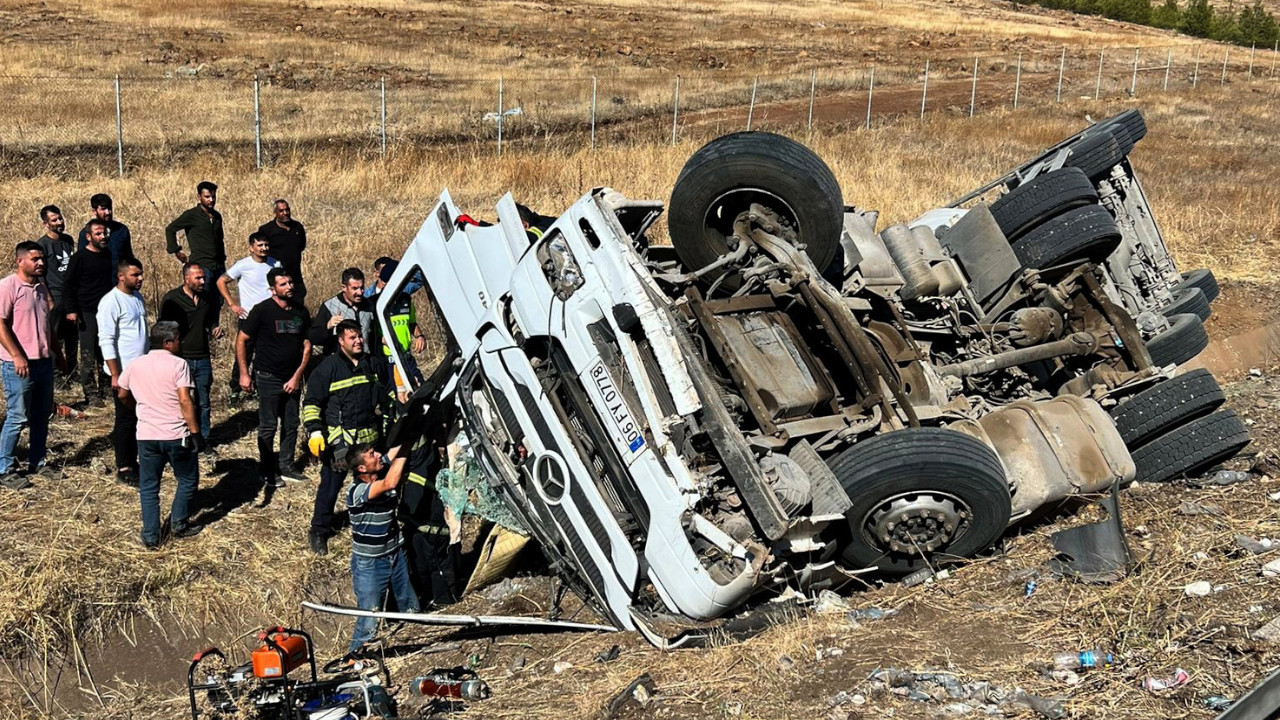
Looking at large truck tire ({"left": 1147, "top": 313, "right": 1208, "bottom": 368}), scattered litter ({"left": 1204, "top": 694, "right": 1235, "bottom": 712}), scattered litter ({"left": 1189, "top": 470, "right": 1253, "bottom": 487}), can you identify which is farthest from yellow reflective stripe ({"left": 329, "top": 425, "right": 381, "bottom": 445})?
large truck tire ({"left": 1147, "top": 313, "right": 1208, "bottom": 368})

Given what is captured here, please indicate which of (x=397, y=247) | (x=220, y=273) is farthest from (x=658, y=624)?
(x=397, y=247)

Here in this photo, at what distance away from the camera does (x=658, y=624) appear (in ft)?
17.7

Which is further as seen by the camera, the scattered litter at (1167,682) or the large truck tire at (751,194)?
Result: the large truck tire at (751,194)

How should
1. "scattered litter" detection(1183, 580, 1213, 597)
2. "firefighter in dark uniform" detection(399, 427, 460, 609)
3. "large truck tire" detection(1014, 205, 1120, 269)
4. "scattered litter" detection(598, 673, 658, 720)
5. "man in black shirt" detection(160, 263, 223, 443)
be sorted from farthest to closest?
"man in black shirt" detection(160, 263, 223, 443) → "large truck tire" detection(1014, 205, 1120, 269) → "firefighter in dark uniform" detection(399, 427, 460, 609) → "scattered litter" detection(1183, 580, 1213, 597) → "scattered litter" detection(598, 673, 658, 720)

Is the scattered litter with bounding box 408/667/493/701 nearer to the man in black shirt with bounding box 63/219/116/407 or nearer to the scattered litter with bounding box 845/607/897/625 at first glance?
the scattered litter with bounding box 845/607/897/625

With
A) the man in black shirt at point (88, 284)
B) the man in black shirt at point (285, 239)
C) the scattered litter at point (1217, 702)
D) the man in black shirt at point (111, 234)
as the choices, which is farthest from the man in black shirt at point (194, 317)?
the scattered litter at point (1217, 702)

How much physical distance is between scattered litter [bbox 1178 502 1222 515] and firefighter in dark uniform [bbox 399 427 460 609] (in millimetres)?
4049

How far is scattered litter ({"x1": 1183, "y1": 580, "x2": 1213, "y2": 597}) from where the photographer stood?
517 cm

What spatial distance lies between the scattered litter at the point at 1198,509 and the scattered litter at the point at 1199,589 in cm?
97

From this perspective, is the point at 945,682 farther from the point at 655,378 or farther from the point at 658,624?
the point at 655,378

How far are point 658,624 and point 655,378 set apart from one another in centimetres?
115

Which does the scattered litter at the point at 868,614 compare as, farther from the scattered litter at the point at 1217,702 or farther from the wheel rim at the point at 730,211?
the wheel rim at the point at 730,211

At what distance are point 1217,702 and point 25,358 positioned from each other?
273 inches

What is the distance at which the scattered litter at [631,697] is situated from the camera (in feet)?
15.9
